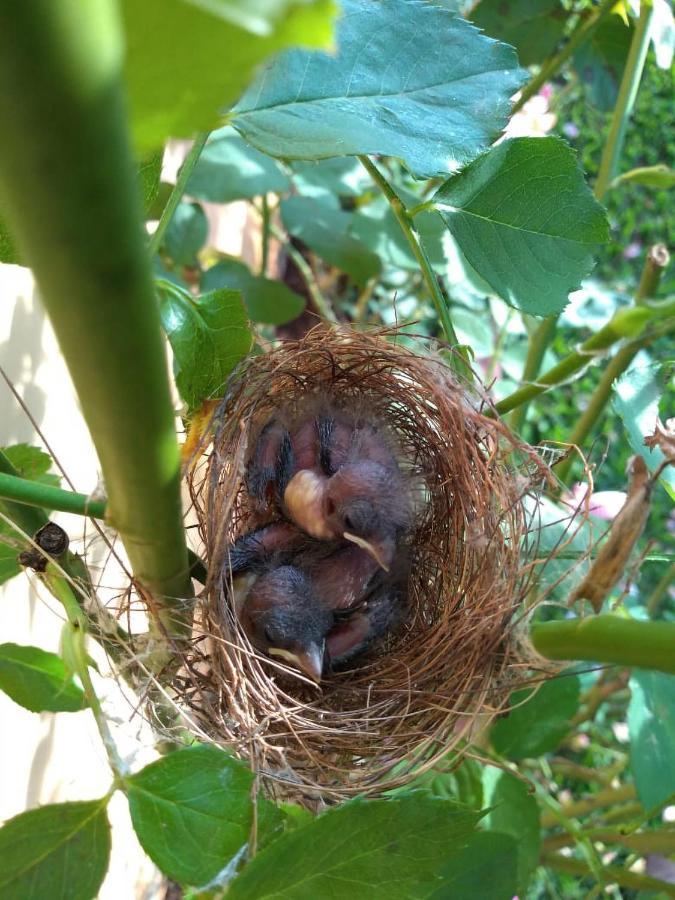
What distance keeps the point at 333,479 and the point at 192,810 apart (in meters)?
0.37

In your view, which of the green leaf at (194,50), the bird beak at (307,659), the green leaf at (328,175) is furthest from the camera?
the green leaf at (328,175)

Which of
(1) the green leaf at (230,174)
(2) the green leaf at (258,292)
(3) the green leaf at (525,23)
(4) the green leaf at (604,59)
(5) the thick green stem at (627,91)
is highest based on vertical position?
(1) the green leaf at (230,174)

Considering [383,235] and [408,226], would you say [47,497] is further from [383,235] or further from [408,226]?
[383,235]

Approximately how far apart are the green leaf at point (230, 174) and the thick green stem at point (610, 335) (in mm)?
731

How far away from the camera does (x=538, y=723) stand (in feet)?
2.51

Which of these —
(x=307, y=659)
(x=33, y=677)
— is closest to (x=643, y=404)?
(x=307, y=659)

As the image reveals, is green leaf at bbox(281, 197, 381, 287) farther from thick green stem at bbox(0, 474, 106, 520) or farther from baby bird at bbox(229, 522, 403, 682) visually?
thick green stem at bbox(0, 474, 106, 520)

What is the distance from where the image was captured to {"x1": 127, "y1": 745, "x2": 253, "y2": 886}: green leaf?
37 centimetres

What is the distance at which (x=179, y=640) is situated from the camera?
512 millimetres

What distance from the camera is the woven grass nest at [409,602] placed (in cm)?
54

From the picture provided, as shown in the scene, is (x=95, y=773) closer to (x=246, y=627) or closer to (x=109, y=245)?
(x=246, y=627)

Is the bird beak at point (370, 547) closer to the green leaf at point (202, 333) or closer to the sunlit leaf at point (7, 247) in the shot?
the green leaf at point (202, 333)

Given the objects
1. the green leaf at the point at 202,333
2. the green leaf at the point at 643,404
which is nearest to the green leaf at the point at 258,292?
the green leaf at the point at 202,333

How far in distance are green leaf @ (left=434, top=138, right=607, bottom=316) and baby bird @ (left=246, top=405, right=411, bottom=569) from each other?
0.25 m
